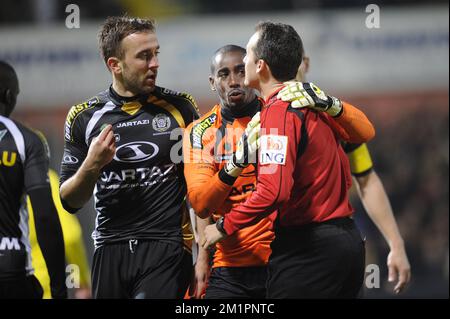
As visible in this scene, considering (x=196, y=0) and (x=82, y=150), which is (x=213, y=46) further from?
(x=82, y=150)

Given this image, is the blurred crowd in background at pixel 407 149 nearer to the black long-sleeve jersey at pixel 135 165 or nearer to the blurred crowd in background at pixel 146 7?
the blurred crowd in background at pixel 146 7

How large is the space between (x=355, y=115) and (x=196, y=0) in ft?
32.5

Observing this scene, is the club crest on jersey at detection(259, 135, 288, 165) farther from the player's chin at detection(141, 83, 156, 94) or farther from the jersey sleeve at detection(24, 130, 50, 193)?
the jersey sleeve at detection(24, 130, 50, 193)

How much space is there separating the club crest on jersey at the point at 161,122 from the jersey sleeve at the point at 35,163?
0.69 metres

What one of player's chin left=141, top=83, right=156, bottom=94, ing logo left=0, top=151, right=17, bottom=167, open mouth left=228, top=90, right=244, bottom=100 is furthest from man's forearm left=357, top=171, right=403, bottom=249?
ing logo left=0, top=151, right=17, bottom=167

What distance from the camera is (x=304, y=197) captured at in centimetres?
481

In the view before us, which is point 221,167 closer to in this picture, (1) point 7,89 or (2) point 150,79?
(2) point 150,79

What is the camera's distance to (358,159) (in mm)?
6270

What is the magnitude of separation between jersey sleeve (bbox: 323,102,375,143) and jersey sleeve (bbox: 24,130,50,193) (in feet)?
5.61

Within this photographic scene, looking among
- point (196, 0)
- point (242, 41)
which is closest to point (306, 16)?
point (242, 41)

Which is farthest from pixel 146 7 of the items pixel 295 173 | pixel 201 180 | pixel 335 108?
pixel 295 173

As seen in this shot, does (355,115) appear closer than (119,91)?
Yes

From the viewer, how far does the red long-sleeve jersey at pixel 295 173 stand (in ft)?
15.2

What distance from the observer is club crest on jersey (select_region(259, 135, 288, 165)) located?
4.62 m
